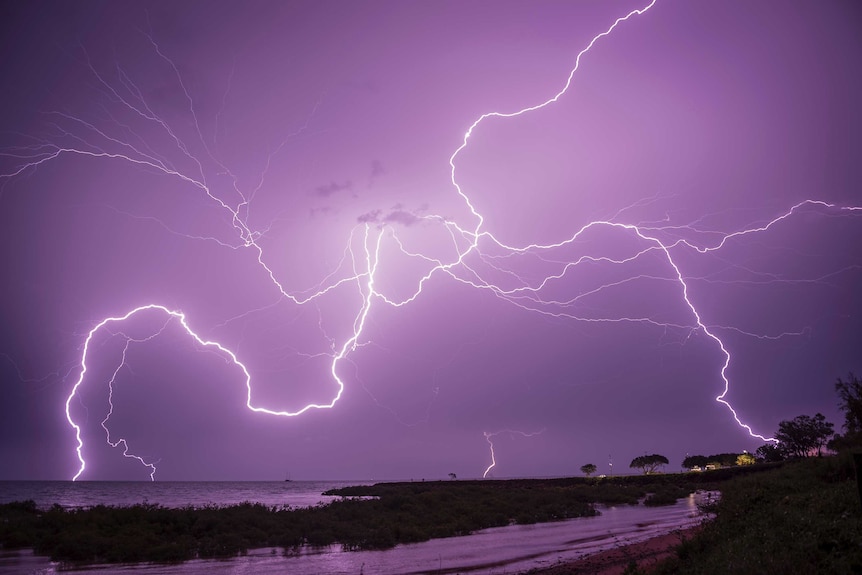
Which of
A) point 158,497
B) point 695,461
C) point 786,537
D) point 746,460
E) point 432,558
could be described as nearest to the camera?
point 786,537

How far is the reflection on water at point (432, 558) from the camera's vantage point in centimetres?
1228

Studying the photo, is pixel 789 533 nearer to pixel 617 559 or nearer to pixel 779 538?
pixel 779 538

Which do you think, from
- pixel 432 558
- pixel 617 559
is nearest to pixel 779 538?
pixel 617 559

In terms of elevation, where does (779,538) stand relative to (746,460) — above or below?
above

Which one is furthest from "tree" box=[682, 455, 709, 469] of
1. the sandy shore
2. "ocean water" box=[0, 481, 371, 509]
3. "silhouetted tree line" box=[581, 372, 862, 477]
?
the sandy shore

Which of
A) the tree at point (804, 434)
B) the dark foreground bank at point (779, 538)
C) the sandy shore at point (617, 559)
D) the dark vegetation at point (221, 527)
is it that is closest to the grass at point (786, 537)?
the dark foreground bank at point (779, 538)

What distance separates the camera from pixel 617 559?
12.1m

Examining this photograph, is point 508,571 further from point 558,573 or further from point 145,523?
point 145,523

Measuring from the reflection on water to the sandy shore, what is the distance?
26.0 inches

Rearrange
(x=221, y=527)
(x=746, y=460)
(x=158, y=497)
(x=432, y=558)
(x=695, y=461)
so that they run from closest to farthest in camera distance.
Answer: (x=432, y=558) → (x=221, y=527) → (x=158, y=497) → (x=746, y=460) → (x=695, y=461)

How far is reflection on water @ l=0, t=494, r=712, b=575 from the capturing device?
40.3ft

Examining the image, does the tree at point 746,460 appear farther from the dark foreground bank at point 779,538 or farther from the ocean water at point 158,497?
the dark foreground bank at point 779,538

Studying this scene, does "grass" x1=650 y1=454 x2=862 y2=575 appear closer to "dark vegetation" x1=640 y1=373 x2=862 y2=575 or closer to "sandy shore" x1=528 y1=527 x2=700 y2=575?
"dark vegetation" x1=640 y1=373 x2=862 y2=575

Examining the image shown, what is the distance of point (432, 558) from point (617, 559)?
4.87m
